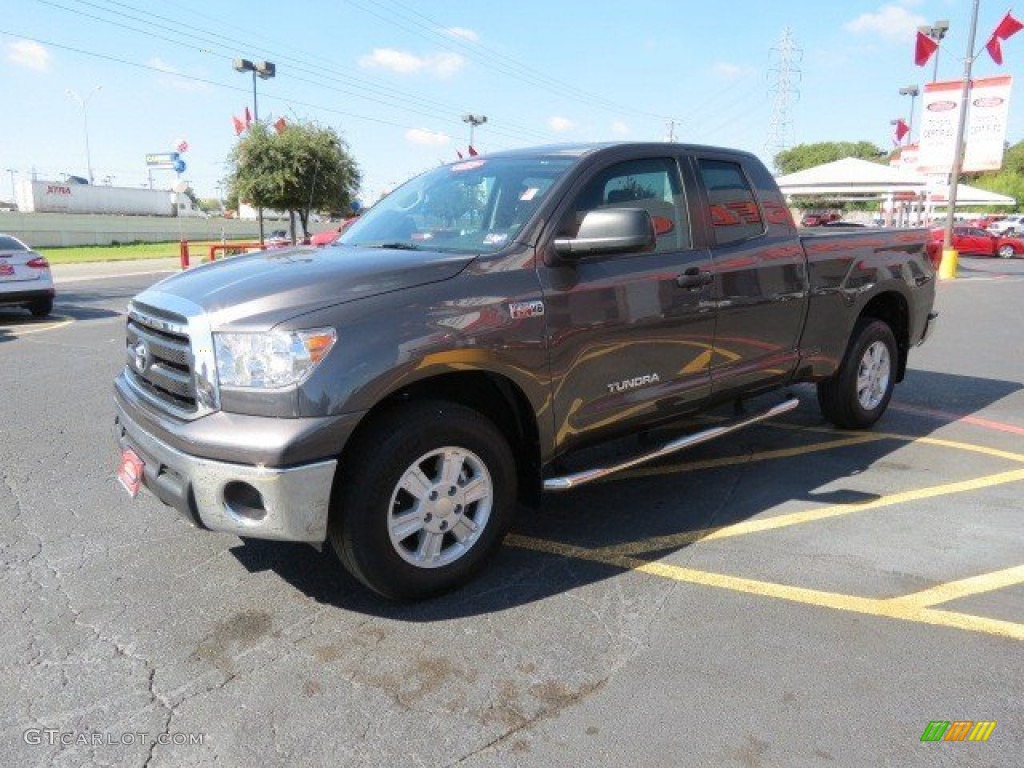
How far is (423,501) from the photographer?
3252 mm

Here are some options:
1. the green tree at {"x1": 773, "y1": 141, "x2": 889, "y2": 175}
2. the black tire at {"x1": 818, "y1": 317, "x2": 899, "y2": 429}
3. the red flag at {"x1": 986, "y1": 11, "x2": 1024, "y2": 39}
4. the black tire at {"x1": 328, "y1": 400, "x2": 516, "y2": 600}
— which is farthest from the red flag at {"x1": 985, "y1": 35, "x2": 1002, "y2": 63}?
the green tree at {"x1": 773, "y1": 141, "x2": 889, "y2": 175}

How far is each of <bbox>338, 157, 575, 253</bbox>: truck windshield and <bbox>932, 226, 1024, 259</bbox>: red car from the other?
1362 inches

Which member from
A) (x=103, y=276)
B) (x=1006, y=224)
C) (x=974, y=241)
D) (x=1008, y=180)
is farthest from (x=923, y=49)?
(x=1008, y=180)

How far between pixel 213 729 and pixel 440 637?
0.88m

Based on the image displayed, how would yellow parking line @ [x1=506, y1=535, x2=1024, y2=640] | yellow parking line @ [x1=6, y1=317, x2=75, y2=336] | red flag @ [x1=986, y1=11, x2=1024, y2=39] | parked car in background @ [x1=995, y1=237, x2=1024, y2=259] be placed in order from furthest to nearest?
parked car in background @ [x1=995, y1=237, x2=1024, y2=259]
red flag @ [x1=986, y1=11, x2=1024, y2=39]
yellow parking line @ [x1=6, y1=317, x2=75, y2=336]
yellow parking line @ [x1=506, y1=535, x2=1024, y2=640]

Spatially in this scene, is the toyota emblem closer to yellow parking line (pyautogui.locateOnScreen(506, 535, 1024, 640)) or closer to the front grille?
the front grille

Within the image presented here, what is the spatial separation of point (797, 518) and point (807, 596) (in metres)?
0.94

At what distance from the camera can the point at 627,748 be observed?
8.20 ft

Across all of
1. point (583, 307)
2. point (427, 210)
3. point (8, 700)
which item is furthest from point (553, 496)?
point (8, 700)

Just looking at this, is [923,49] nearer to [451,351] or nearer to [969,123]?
[969,123]

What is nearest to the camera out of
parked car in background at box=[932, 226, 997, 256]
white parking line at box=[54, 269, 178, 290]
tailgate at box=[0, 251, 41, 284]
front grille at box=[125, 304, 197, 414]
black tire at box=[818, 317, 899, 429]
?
front grille at box=[125, 304, 197, 414]

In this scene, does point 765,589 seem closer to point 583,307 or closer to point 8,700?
point 583,307

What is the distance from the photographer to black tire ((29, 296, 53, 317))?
12.9 metres

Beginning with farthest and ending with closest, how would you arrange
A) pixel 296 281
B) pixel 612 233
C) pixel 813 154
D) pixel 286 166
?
1. pixel 813 154
2. pixel 286 166
3. pixel 612 233
4. pixel 296 281
